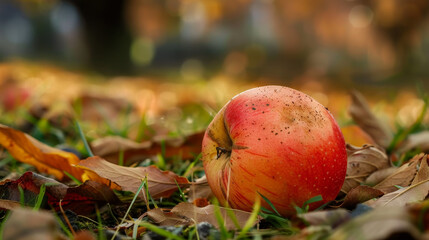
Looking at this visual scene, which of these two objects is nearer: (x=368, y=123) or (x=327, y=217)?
(x=327, y=217)

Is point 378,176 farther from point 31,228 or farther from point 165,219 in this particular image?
point 31,228

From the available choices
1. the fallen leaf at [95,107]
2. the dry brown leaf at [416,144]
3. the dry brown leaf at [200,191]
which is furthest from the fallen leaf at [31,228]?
the fallen leaf at [95,107]

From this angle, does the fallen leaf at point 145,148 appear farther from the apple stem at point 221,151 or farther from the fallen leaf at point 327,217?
the fallen leaf at point 327,217

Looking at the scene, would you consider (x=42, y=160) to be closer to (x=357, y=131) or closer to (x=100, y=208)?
(x=100, y=208)

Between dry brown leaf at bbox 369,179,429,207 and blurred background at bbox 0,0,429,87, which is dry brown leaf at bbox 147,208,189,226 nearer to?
dry brown leaf at bbox 369,179,429,207

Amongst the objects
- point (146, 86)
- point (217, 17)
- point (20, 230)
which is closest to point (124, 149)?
point (20, 230)

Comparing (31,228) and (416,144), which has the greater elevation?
(31,228)

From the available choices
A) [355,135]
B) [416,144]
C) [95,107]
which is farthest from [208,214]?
[95,107]
